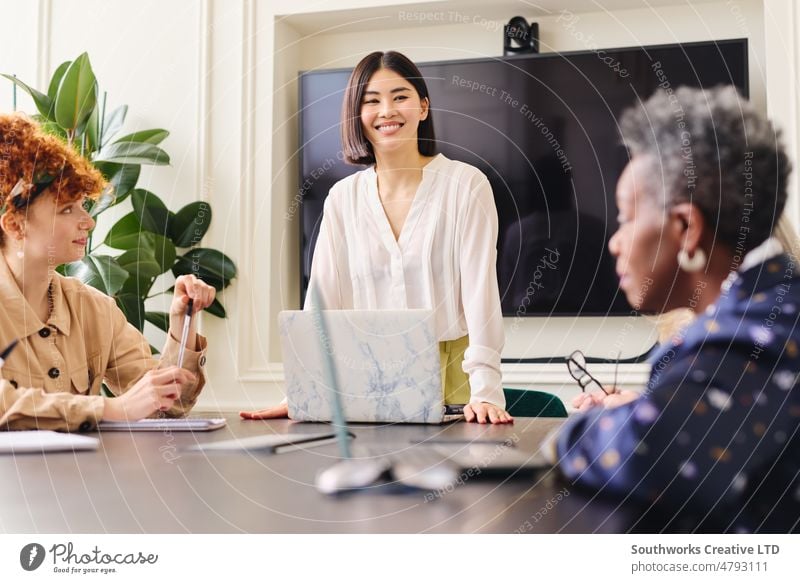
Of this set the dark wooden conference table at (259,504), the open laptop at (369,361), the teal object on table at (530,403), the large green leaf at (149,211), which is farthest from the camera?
the large green leaf at (149,211)

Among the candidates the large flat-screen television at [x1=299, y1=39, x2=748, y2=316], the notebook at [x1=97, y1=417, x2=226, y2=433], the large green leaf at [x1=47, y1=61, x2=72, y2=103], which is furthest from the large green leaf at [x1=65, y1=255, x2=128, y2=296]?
the notebook at [x1=97, y1=417, x2=226, y2=433]

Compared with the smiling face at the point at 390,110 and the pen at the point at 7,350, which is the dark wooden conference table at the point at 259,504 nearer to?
the pen at the point at 7,350

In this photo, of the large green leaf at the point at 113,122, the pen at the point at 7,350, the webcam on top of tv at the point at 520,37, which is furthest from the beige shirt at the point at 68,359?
the webcam on top of tv at the point at 520,37

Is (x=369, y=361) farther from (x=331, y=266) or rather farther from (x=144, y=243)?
(x=144, y=243)

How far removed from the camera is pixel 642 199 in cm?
70

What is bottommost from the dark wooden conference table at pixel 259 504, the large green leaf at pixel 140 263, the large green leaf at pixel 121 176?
the dark wooden conference table at pixel 259 504

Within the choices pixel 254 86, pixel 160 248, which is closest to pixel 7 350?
pixel 160 248

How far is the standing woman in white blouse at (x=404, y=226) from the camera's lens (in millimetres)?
1065

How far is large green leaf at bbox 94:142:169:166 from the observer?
5.88ft

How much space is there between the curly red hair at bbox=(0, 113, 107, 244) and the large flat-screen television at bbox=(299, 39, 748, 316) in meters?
0.94

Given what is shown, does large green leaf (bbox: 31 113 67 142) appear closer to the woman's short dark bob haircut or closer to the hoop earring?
the woman's short dark bob haircut

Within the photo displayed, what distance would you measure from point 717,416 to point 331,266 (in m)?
0.66

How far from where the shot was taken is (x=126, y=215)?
1.90 m

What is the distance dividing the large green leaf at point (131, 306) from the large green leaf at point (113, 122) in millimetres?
365
